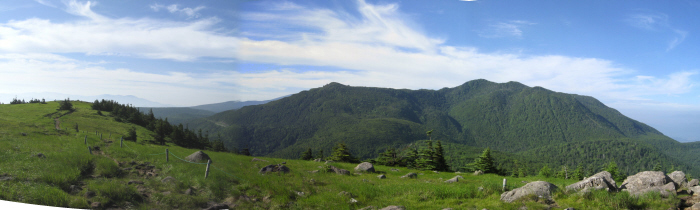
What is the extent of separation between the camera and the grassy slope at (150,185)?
6441 millimetres

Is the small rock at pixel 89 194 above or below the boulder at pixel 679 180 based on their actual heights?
above

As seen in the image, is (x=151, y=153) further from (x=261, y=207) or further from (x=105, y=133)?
(x=261, y=207)

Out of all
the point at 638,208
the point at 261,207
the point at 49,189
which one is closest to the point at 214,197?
the point at 261,207

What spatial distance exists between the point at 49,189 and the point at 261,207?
14.9ft

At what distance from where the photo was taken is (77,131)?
11.2 m

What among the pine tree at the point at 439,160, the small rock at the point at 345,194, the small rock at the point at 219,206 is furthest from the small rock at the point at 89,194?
the pine tree at the point at 439,160

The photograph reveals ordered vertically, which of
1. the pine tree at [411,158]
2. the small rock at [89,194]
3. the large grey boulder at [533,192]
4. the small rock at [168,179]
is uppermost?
the small rock at [168,179]

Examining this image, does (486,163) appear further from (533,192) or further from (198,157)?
(198,157)

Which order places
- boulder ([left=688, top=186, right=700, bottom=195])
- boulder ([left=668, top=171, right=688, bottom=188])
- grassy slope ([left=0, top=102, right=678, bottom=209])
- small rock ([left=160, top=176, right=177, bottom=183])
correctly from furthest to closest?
1. boulder ([left=668, top=171, right=688, bottom=188])
2. boulder ([left=688, top=186, right=700, bottom=195])
3. small rock ([left=160, top=176, right=177, bottom=183])
4. grassy slope ([left=0, top=102, right=678, bottom=209])

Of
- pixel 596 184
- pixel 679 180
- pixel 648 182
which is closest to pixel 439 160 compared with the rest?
pixel 679 180

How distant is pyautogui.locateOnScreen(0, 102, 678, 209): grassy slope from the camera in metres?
6.44

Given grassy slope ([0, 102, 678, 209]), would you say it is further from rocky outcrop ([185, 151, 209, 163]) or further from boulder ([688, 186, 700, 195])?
boulder ([688, 186, 700, 195])

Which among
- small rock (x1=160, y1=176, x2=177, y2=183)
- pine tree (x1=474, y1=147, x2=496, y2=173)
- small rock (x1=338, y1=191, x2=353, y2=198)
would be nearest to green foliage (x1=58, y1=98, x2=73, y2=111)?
small rock (x1=160, y1=176, x2=177, y2=183)

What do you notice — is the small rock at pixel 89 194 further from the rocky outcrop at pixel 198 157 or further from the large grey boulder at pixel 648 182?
the large grey boulder at pixel 648 182
